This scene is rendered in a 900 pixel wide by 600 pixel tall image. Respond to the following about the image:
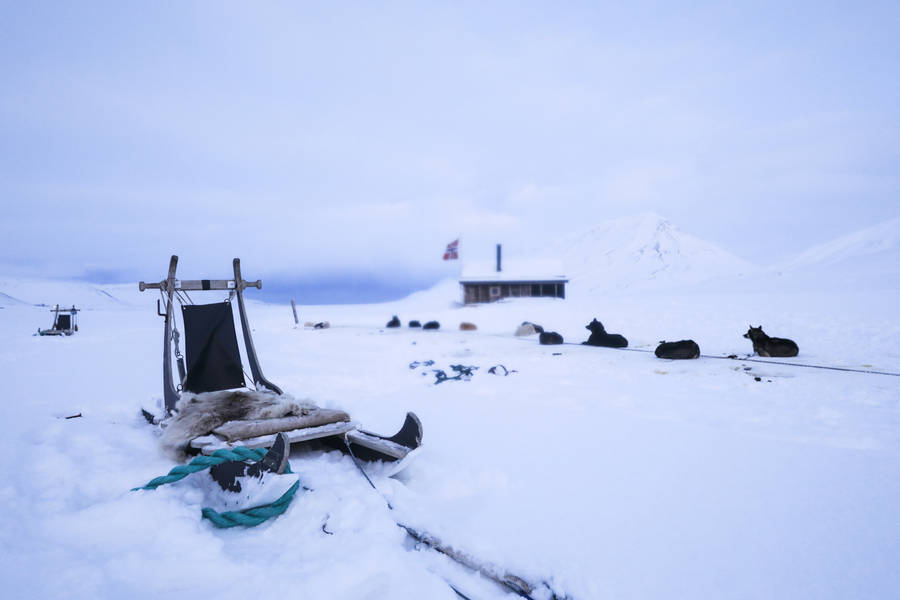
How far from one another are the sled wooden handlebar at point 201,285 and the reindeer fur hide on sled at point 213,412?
1685 mm

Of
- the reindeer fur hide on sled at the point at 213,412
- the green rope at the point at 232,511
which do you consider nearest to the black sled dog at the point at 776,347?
the reindeer fur hide on sled at the point at 213,412

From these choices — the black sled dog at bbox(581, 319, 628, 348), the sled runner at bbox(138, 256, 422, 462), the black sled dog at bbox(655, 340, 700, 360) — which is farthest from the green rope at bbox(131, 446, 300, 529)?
the black sled dog at bbox(581, 319, 628, 348)

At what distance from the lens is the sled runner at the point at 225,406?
3988mm

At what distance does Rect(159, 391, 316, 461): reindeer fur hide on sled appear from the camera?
160 inches

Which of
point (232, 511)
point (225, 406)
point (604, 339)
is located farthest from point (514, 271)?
point (232, 511)

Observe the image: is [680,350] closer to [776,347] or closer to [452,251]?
[776,347]

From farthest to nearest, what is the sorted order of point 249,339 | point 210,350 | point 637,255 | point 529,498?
point 637,255, point 249,339, point 210,350, point 529,498

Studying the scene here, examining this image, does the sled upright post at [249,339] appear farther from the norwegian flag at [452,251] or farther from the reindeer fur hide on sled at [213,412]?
the norwegian flag at [452,251]

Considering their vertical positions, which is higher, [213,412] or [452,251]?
[452,251]

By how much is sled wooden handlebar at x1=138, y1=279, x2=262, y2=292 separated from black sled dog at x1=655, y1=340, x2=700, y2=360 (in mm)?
8340

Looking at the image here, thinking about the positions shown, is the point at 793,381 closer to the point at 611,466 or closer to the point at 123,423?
the point at 611,466

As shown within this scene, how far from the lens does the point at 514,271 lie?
122 ft

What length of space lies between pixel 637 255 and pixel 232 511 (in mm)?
136602

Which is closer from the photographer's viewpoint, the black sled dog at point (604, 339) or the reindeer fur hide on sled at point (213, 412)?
the reindeer fur hide on sled at point (213, 412)
